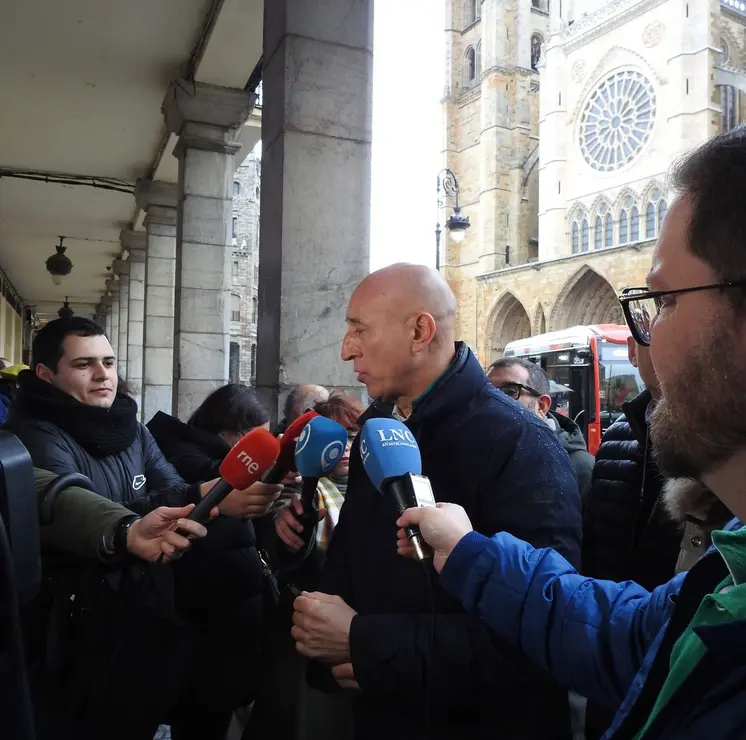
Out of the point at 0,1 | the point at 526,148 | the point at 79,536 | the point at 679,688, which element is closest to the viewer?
the point at 679,688

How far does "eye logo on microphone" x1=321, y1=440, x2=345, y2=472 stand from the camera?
1884mm

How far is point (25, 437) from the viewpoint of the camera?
96.5 inches

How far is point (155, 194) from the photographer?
10219mm

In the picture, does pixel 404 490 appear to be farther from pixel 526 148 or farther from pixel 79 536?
pixel 526 148

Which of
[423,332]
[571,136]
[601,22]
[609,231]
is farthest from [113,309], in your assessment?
[601,22]

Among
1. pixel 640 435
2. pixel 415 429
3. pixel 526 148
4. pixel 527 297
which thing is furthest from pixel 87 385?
pixel 526 148

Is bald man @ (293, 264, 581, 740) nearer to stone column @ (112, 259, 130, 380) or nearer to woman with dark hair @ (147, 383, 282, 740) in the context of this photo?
woman with dark hair @ (147, 383, 282, 740)

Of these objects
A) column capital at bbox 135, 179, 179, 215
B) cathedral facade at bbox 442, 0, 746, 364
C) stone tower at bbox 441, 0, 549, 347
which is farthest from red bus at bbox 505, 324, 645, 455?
stone tower at bbox 441, 0, 549, 347

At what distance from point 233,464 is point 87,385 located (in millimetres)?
1282

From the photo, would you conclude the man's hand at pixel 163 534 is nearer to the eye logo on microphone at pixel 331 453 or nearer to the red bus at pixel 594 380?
the eye logo on microphone at pixel 331 453

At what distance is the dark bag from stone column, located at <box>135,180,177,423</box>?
822cm

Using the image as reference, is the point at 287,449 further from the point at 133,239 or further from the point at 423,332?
the point at 133,239

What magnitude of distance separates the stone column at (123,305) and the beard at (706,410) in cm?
1542

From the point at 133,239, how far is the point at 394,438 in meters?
13.4
